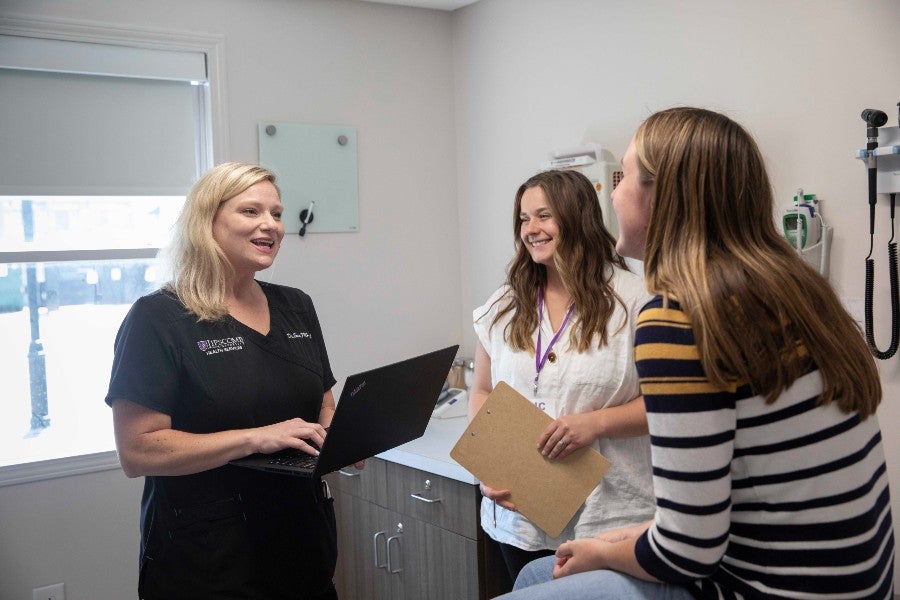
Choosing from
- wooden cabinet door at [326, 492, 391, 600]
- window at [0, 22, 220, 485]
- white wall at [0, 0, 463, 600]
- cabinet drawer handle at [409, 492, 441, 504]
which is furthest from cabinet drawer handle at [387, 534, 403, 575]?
window at [0, 22, 220, 485]

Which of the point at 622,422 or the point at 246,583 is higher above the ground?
the point at 622,422

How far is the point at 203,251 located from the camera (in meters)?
1.80

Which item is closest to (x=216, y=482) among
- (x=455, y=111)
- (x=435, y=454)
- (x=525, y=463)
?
(x=525, y=463)

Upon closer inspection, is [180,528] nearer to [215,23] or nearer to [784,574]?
[784,574]

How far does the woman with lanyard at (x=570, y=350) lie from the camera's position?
1883 millimetres

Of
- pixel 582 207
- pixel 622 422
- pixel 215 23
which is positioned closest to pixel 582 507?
pixel 622 422

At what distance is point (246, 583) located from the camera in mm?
1734

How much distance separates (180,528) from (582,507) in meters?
0.86

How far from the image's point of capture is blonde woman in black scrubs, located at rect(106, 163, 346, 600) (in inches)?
65.0

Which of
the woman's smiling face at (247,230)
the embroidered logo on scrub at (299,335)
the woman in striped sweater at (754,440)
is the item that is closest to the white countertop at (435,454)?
the embroidered logo on scrub at (299,335)

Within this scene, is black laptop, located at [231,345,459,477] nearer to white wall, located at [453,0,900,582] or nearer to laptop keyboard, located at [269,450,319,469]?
laptop keyboard, located at [269,450,319,469]

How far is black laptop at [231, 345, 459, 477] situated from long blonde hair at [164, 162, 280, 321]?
0.34m

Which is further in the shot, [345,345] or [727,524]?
[345,345]

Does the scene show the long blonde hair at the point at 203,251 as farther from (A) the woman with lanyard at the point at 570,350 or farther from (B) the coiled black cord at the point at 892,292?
(B) the coiled black cord at the point at 892,292
